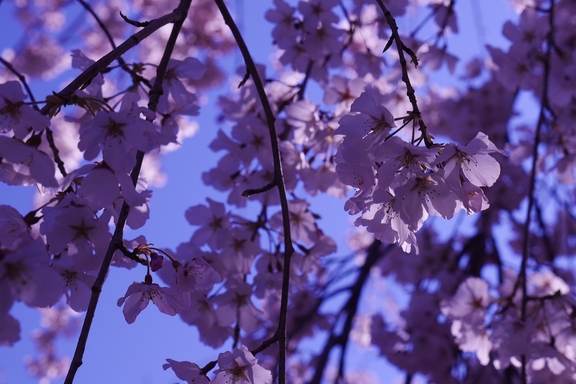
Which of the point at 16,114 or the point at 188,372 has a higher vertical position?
the point at 16,114

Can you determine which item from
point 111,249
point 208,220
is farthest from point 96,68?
point 208,220

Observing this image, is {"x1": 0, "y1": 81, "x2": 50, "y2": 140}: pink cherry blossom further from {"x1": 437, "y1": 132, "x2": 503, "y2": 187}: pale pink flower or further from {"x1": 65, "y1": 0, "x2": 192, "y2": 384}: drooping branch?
{"x1": 437, "y1": 132, "x2": 503, "y2": 187}: pale pink flower

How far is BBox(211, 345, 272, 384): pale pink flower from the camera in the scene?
4.05 feet

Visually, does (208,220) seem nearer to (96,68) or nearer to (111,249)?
(111,249)

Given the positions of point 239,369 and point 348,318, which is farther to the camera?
point 348,318

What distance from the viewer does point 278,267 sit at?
5.77ft

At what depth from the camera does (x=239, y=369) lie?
49.8 inches

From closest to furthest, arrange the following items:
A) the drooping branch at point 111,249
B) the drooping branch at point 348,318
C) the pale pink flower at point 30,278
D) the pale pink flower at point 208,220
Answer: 1. the pale pink flower at point 30,278
2. the drooping branch at point 111,249
3. the pale pink flower at point 208,220
4. the drooping branch at point 348,318

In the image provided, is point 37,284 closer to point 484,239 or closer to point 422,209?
point 422,209

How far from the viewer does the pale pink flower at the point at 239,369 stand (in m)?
1.23

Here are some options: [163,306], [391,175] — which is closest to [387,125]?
[391,175]

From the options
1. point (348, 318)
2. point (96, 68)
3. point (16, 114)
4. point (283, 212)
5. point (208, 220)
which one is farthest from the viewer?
point (348, 318)

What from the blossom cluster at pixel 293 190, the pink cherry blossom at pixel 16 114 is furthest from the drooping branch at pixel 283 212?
the pink cherry blossom at pixel 16 114

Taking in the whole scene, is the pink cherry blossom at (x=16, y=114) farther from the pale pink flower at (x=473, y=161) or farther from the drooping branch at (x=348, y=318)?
the drooping branch at (x=348, y=318)
